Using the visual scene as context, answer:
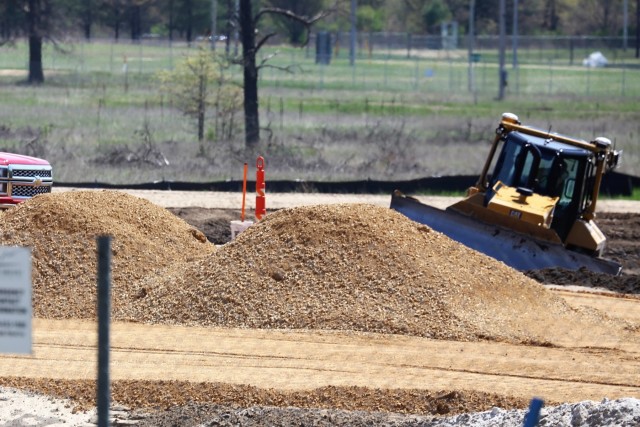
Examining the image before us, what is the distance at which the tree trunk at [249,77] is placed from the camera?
31328 mm

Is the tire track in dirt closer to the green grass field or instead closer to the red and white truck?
the red and white truck

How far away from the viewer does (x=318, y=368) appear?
10625mm

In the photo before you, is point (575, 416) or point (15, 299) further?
point (575, 416)

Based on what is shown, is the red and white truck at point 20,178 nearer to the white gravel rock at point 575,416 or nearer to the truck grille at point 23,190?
the truck grille at point 23,190

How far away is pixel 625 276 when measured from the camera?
1645cm

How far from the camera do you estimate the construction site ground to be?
9.33 metres

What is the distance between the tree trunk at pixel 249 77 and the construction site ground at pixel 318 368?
1893 cm

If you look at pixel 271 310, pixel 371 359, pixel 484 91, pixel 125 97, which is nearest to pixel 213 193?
pixel 271 310

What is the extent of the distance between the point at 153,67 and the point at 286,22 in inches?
812

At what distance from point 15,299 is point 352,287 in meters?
8.31

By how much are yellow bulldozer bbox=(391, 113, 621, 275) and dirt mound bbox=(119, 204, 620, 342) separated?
8.26 ft

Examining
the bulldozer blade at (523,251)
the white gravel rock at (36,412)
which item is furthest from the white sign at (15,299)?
the bulldozer blade at (523,251)

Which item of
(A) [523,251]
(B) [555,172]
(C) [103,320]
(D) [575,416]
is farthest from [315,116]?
(C) [103,320]

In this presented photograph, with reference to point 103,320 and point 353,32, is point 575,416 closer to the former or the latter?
point 103,320
